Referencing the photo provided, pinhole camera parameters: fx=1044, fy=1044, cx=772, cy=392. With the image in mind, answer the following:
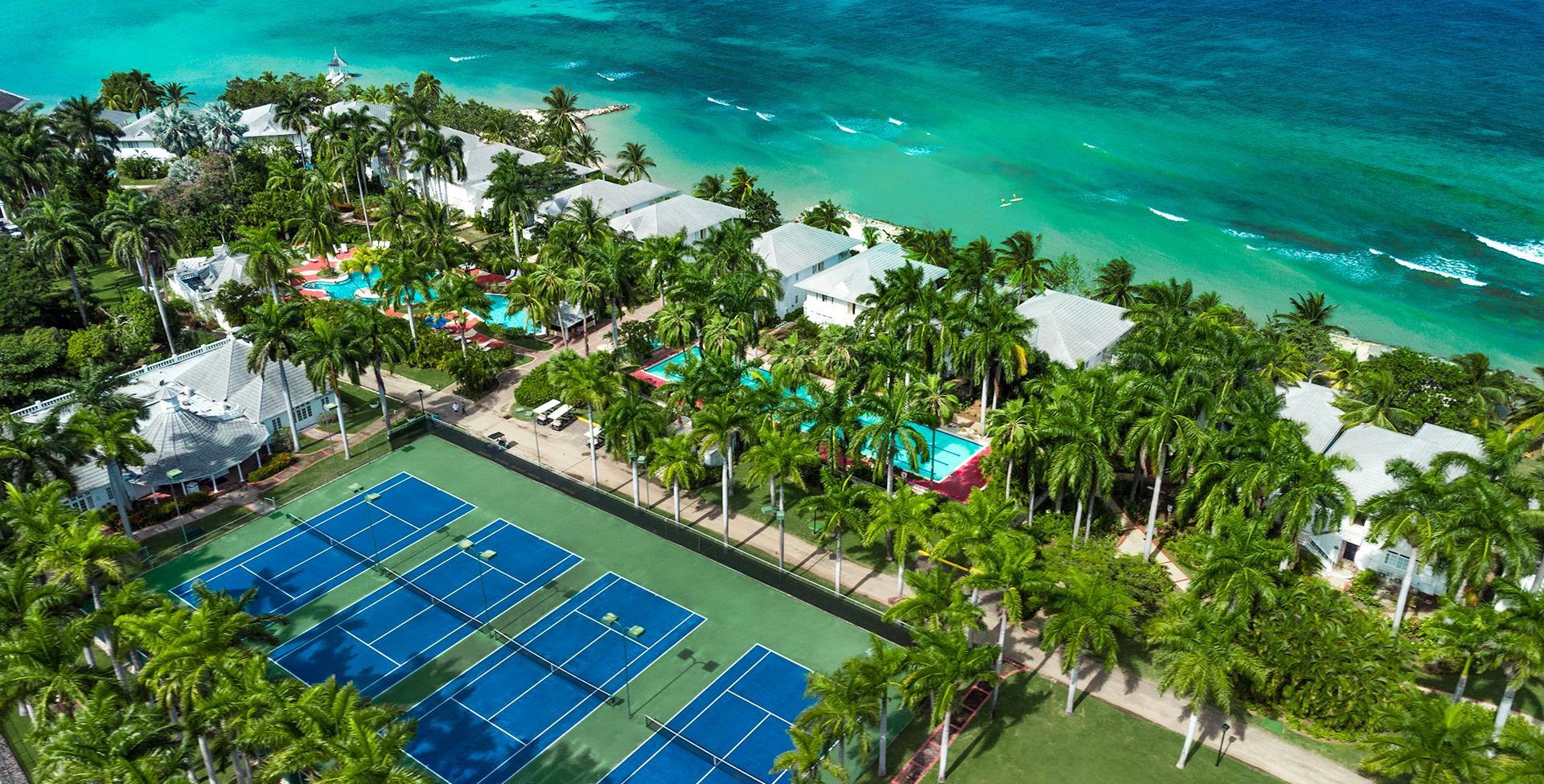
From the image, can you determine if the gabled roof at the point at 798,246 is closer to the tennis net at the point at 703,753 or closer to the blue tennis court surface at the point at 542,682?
the blue tennis court surface at the point at 542,682

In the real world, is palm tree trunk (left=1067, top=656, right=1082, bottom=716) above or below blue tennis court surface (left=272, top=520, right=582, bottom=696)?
above

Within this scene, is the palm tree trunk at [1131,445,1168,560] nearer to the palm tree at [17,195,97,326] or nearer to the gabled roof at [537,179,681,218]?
the gabled roof at [537,179,681,218]

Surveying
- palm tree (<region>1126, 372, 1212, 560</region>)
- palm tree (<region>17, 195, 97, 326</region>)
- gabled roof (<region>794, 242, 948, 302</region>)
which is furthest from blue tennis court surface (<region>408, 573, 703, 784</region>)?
palm tree (<region>17, 195, 97, 326</region>)

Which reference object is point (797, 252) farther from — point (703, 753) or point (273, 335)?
point (703, 753)

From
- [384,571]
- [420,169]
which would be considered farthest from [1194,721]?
[420,169]

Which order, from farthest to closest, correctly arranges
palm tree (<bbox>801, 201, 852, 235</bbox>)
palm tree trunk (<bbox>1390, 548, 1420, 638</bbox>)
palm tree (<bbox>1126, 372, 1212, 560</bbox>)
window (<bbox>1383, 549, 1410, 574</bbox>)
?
palm tree (<bbox>801, 201, 852, 235</bbox>) < palm tree (<bbox>1126, 372, 1212, 560</bbox>) < window (<bbox>1383, 549, 1410, 574</bbox>) < palm tree trunk (<bbox>1390, 548, 1420, 638</bbox>)

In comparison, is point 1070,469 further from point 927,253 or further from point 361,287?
point 361,287

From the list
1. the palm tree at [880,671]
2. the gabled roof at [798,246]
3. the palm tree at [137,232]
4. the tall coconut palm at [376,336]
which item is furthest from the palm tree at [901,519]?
the palm tree at [137,232]
